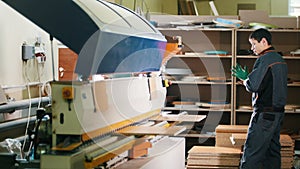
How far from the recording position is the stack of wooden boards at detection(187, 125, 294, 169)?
16.7 feet

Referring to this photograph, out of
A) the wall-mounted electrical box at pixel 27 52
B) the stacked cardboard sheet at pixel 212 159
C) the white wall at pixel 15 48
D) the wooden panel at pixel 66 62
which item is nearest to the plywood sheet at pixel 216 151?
the stacked cardboard sheet at pixel 212 159

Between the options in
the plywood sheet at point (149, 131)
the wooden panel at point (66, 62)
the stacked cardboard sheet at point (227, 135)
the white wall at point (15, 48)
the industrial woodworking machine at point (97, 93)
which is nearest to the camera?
the industrial woodworking machine at point (97, 93)

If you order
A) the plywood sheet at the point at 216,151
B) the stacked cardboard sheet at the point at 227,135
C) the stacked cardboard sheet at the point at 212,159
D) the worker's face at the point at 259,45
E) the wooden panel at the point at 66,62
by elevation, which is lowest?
the stacked cardboard sheet at the point at 212,159

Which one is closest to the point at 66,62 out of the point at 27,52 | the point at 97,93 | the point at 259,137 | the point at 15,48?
the point at 27,52

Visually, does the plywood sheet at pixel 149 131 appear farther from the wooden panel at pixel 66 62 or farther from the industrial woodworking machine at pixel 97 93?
the wooden panel at pixel 66 62

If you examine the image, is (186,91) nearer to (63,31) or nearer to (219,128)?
(219,128)

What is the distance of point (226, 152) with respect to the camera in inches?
202

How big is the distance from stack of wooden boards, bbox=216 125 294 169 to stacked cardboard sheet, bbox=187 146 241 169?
0.61ft

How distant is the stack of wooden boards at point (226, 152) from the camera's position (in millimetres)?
5082

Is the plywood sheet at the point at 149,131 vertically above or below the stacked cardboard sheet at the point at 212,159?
above

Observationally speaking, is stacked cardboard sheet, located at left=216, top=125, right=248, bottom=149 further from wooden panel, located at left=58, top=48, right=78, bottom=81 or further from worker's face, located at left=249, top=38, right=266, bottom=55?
wooden panel, located at left=58, top=48, right=78, bottom=81

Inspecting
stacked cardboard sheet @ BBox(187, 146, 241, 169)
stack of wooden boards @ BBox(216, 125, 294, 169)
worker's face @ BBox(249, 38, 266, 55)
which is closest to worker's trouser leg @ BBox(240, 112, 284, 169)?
stacked cardboard sheet @ BBox(187, 146, 241, 169)

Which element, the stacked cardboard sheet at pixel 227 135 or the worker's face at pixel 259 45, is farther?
the stacked cardboard sheet at pixel 227 135

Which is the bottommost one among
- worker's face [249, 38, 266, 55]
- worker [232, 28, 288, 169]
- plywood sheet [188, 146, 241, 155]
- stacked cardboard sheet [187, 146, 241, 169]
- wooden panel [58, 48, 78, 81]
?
stacked cardboard sheet [187, 146, 241, 169]
